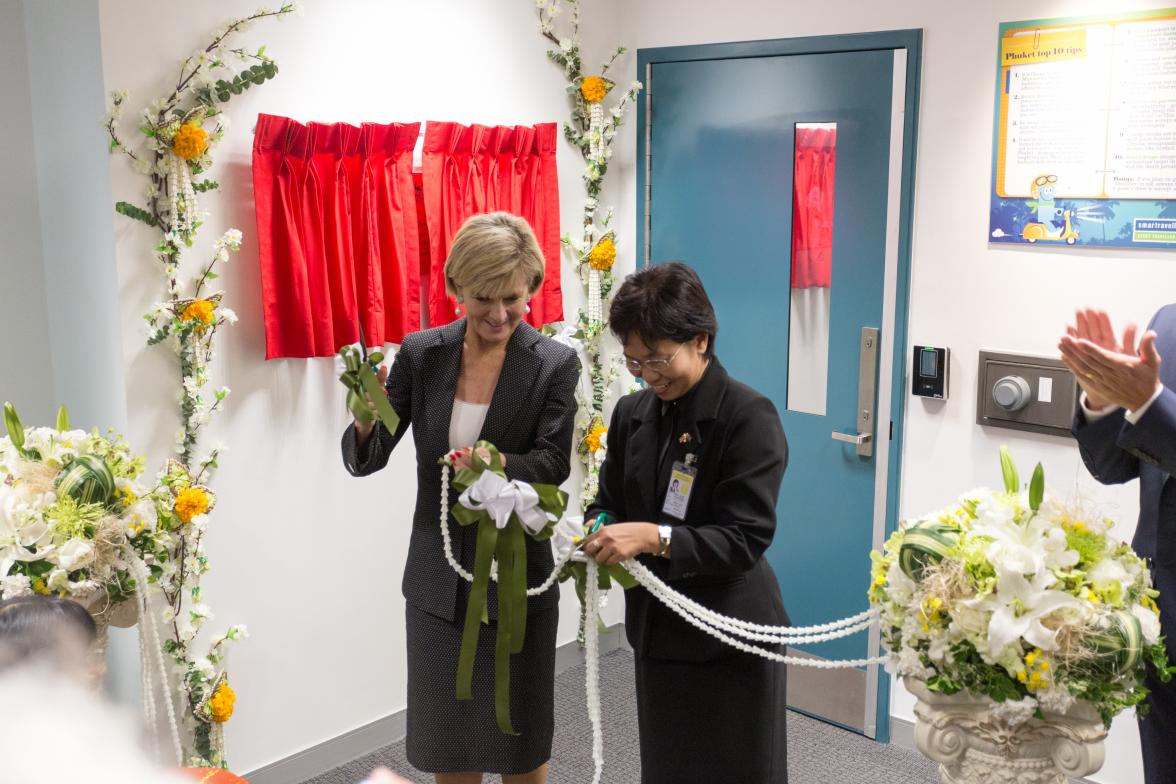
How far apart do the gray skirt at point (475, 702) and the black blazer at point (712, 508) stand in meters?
0.49

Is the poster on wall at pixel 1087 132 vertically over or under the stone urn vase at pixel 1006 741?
over

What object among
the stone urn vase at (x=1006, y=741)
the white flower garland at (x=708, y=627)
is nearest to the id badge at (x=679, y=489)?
the white flower garland at (x=708, y=627)

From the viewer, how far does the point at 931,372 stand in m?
3.52

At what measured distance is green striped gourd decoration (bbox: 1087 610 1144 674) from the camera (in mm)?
1580

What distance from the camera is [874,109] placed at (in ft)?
11.7

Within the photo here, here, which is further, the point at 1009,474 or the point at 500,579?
the point at 500,579

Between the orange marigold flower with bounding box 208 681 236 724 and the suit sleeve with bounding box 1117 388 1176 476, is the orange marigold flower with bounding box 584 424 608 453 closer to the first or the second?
the orange marigold flower with bounding box 208 681 236 724

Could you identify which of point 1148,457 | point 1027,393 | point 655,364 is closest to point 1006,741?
point 1148,457

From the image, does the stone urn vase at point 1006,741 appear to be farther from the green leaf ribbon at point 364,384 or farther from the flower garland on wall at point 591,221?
the flower garland on wall at point 591,221

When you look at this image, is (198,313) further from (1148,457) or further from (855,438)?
(1148,457)

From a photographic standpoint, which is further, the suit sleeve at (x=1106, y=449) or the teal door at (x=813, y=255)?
the teal door at (x=813, y=255)

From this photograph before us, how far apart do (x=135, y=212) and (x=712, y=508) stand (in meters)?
1.72

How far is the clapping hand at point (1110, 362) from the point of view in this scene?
1.86 metres

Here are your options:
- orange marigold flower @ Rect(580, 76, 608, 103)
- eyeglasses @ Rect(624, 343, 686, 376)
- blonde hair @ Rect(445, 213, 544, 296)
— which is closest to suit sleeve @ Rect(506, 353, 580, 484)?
blonde hair @ Rect(445, 213, 544, 296)
